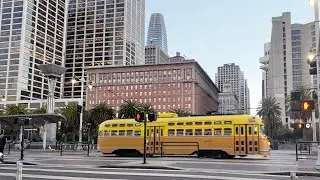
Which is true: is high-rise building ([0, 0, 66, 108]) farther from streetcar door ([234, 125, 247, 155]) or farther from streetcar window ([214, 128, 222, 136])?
streetcar door ([234, 125, 247, 155])

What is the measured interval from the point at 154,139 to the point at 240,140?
21.9ft

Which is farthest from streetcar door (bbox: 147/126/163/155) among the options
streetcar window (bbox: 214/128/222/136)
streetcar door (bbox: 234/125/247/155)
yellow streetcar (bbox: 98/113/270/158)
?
streetcar door (bbox: 234/125/247/155)

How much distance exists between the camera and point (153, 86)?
172250mm

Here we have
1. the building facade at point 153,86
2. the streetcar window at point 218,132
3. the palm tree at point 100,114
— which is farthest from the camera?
the building facade at point 153,86

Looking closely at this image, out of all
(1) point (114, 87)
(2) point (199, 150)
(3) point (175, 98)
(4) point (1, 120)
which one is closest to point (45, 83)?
(1) point (114, 87)

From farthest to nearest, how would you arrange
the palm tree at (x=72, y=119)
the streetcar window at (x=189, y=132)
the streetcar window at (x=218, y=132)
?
the palm tree at (x=72, y=119)
the streetcar window at (x=189, y=132)
the streetcar window at (x=218, y=132)

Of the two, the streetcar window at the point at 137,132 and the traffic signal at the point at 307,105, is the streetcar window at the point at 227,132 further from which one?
the traffic signal at the point at 307,105

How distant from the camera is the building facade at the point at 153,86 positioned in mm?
166875

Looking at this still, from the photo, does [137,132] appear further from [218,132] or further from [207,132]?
[218,132]

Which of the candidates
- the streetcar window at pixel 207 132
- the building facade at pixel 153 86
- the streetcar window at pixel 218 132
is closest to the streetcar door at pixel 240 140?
the streetcar window at pixel 218 132

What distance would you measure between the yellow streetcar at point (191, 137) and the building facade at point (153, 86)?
441 feet

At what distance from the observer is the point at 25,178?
13.4 metres

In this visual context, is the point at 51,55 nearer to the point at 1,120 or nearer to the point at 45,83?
the point at 45,83

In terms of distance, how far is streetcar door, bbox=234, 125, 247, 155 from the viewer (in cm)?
2648
